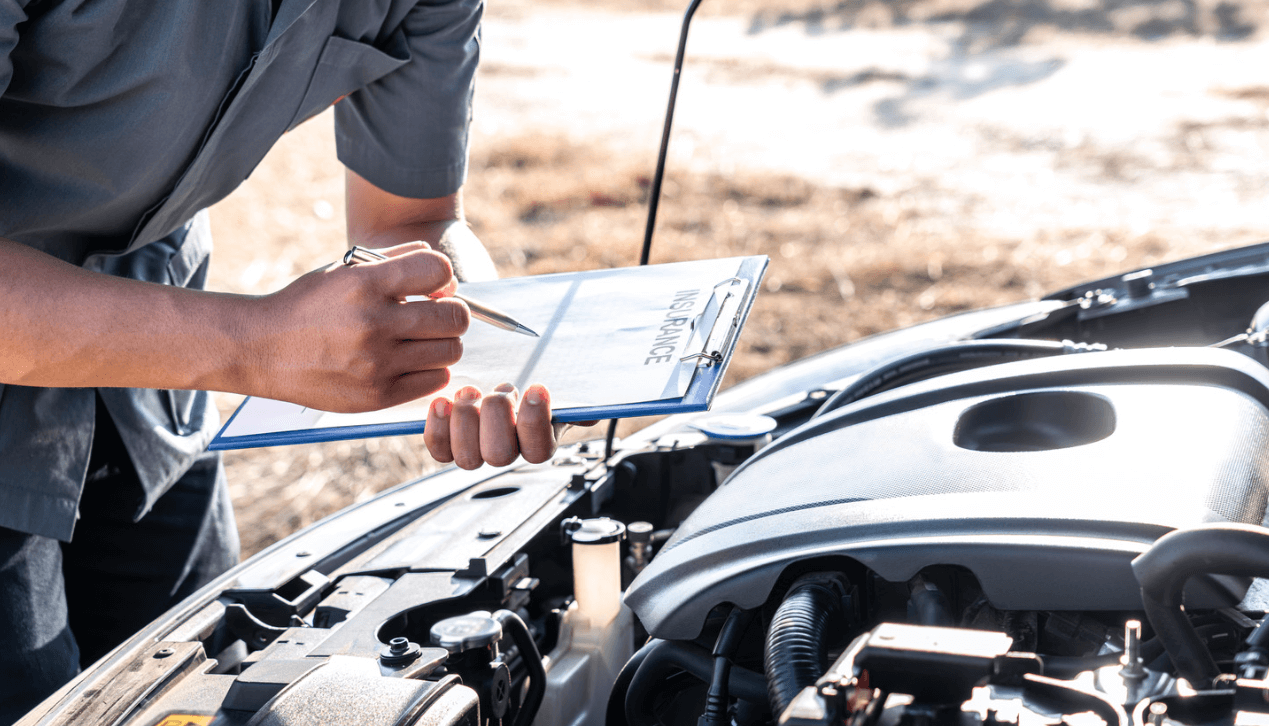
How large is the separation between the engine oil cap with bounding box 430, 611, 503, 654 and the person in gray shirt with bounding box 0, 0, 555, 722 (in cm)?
14

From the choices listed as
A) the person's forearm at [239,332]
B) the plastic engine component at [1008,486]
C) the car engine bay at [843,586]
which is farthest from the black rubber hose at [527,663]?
the person's forearm at [239,332]

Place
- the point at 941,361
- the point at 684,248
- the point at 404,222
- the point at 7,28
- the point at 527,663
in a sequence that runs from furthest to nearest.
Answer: the point at 684,248
the point at 404,222
the point at 941,361
the point at 527,663
the point at 7,28

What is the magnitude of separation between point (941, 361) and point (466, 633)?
69 cm

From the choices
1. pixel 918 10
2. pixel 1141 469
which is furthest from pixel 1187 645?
pixel 918 10

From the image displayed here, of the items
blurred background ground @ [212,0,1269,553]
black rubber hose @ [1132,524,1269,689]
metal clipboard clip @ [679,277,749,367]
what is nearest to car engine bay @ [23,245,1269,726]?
black rubber hose @ [1132,524,1269,689]

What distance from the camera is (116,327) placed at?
2.90 feet

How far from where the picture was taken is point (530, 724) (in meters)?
0.97

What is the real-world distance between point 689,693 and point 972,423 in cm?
37

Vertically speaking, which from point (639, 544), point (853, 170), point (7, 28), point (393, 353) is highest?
point (853, 170)

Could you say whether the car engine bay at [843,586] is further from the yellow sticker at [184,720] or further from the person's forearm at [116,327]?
the person's forearm at [116,327]

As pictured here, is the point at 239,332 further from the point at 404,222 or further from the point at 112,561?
the point at 112,561

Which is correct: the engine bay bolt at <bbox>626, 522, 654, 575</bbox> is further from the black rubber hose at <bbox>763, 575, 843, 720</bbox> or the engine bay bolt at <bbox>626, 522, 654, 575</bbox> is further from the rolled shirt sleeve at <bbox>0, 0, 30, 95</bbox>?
the rolled shirt sleeve at <bbox>0, 0, 30, 95</bbox>

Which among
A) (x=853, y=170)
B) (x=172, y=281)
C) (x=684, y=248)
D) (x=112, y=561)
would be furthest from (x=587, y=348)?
(x=853, y=170)

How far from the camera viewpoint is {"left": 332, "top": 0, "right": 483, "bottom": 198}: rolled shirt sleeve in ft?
4.44
